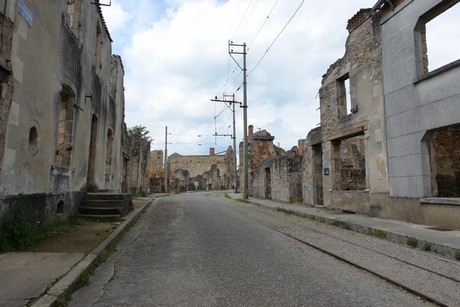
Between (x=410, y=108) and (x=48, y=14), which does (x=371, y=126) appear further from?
(x=48, y=14)

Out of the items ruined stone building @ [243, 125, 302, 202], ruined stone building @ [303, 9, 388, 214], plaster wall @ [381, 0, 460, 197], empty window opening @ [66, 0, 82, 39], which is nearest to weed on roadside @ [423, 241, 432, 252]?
plaster wall @ [381, 0, 460, 197]

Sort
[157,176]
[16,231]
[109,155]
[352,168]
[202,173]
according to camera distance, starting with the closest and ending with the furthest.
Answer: [16,231] → [109,155] → [352,168] → [157,176] → [202,173]

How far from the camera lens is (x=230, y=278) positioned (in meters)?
4.68

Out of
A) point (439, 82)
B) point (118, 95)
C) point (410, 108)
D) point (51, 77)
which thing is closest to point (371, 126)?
point (410, 108)

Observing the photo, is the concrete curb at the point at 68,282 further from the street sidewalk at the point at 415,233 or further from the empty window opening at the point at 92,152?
the empty window opening at the point at 92,152

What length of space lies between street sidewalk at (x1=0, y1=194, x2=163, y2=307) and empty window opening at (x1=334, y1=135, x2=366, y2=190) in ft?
37.2

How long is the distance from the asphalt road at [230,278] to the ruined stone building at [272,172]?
12601mm

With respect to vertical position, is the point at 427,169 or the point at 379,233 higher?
the point at 427,169

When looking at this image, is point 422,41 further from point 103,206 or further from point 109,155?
point 109,155

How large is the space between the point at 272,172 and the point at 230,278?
18666 mm

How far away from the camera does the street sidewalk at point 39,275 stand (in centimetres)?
360

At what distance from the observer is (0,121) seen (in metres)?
5.59

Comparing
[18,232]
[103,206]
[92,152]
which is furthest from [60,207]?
[92,152]

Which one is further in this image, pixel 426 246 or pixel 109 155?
pixel 109 155
